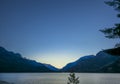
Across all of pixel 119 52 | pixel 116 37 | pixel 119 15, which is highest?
pixel 119 15

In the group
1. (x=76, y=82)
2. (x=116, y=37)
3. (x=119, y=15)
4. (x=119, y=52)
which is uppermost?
(x=119, y=15)

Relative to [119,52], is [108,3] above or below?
above

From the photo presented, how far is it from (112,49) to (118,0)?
2.77 metres

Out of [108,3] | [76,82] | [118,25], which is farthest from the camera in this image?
[108,3]

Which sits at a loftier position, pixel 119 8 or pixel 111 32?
pixel 119 8

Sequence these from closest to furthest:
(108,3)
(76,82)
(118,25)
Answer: (76,82) < (118,25) < (108,3)

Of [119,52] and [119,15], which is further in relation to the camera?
[119,15]

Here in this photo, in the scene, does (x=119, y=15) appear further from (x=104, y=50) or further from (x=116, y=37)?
(x=104, y=50)

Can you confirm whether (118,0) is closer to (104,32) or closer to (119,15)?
(119,15)

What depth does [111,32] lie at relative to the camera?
41.2 ft

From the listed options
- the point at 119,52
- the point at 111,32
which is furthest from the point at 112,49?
the point at 111,32

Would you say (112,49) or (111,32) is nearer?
(112,49)

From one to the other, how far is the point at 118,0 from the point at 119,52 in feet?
9.52

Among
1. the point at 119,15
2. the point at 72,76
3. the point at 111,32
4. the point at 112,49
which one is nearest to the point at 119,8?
the point at 119,15
